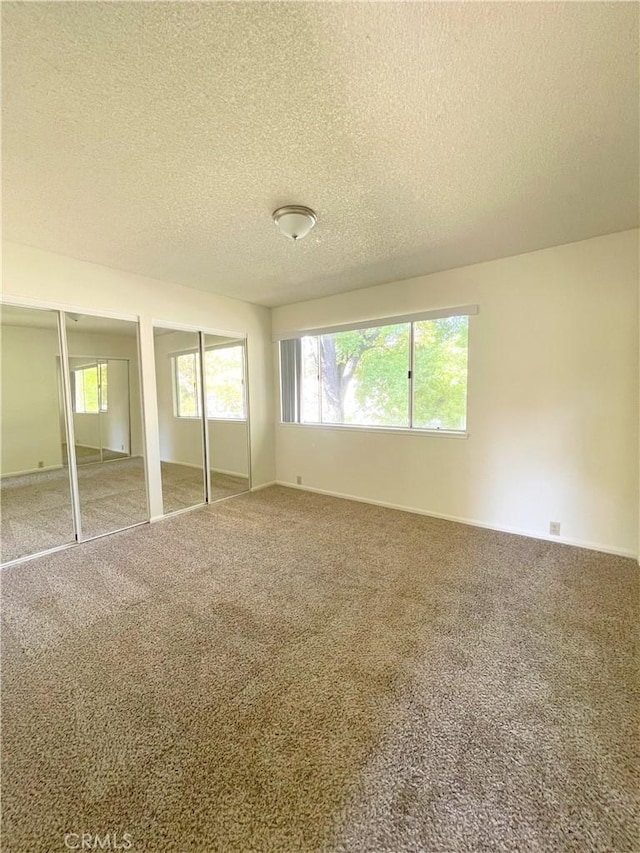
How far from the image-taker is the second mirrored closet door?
400cm

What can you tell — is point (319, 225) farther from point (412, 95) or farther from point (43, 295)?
point (43, 295)

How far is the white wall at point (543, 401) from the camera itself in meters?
2.75

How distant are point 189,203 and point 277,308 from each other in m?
2.79

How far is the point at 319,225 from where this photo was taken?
2496 millimetres

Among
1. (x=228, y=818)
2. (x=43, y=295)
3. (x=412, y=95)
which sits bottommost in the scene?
(x=228, y=818)

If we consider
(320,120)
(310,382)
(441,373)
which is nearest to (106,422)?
(310,382)

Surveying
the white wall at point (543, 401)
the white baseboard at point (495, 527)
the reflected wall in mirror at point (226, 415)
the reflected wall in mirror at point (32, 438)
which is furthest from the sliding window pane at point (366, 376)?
the reflected wall in mirror at point (32, 438)

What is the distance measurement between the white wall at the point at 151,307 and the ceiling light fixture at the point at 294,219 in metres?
1.94

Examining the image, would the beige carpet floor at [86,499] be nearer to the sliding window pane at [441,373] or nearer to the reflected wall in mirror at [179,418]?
the reflected wall in mirror at [179,418]

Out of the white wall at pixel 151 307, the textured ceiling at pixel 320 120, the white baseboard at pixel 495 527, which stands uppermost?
the textured ceiling at pixel 320 120

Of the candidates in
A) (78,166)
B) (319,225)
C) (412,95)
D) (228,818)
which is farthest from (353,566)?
(78,166)

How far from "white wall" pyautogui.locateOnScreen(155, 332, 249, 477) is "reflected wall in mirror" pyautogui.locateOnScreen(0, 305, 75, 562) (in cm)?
92

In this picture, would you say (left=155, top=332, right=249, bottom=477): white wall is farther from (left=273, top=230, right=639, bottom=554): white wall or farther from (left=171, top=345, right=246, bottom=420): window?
(left=273, top=230, right=639, bottom=554): white wall

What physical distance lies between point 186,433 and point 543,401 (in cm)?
391
